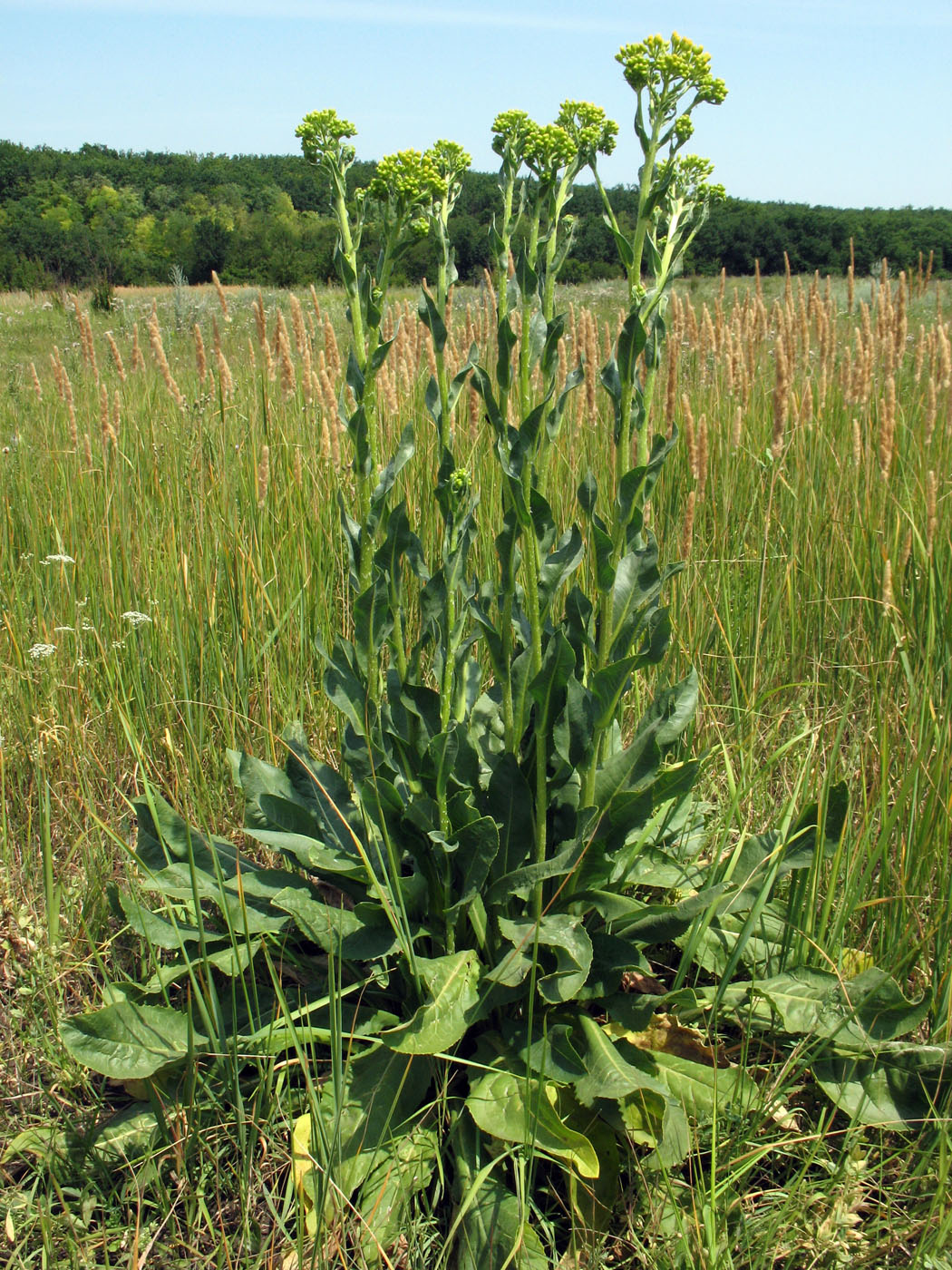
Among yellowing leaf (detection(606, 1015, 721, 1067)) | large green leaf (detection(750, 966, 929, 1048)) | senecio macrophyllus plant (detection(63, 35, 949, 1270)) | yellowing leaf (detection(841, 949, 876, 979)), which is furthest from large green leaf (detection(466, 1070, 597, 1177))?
yellowing leaf (detection(841, 949, 876, 979))

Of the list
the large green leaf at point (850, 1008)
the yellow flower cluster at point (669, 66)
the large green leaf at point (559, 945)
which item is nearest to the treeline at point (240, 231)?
the yellow flower cluster at point (669, 66)

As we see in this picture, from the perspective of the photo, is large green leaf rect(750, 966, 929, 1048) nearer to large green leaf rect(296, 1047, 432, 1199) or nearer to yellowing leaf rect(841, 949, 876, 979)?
yellowing leaf rect(841, 949, 876, 979)

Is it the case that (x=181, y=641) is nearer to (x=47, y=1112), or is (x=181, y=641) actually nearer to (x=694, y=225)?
(x=47, y=1112)

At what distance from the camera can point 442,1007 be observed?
1381 mm

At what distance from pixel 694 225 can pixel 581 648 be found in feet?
2.30

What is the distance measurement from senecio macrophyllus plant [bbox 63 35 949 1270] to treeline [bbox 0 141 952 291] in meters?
0.29

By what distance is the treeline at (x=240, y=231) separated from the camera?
25.5 metres

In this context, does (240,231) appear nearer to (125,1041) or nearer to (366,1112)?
(125,1041)

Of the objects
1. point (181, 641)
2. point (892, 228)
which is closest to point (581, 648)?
point (181, 641)

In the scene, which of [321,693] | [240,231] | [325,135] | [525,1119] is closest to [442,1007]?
[525,1119]

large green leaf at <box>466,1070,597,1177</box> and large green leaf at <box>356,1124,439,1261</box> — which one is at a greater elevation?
large green leaf at <box>466,1070,597,1177</box>

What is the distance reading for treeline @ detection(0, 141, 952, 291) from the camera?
83.8 ft

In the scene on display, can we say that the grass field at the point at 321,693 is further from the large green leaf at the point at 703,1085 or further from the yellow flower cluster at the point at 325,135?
the yellow flower cluster at the point at 325,135

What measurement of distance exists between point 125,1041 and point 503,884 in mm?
651
